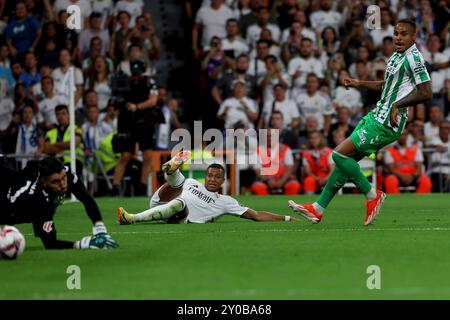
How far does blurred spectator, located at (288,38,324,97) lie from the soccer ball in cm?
1503

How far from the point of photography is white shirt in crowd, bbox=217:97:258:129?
2389 centimetres

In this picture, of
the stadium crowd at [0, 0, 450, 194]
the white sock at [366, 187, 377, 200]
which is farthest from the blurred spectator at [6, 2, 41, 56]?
the white sock at [366, 187, 377, 200]

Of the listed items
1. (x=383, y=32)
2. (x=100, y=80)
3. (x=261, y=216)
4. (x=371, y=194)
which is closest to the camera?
(x=371, y=194)

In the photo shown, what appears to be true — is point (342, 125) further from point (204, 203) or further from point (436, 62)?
point (204, 203)

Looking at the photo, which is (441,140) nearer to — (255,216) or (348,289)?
(255,216)

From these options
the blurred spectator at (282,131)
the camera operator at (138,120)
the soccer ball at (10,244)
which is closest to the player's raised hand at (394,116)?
the soccer ball at (10,244)

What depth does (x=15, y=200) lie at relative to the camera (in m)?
10.9

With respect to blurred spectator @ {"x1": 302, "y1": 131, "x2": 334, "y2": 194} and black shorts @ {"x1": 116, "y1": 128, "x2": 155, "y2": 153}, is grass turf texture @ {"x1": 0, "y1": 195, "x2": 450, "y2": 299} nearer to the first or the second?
black shorts @ {"x1": 116, "y1": 128, "x2": 155, "y2": 153}

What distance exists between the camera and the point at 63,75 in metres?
24.6

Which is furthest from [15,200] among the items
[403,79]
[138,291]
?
[403,79]

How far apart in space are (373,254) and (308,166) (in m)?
13.2

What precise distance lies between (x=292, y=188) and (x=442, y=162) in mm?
3362

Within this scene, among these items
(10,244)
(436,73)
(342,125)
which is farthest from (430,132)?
(10,244)

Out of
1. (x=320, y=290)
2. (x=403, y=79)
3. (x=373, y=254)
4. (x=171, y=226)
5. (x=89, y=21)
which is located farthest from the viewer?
(x=89, y=21)
